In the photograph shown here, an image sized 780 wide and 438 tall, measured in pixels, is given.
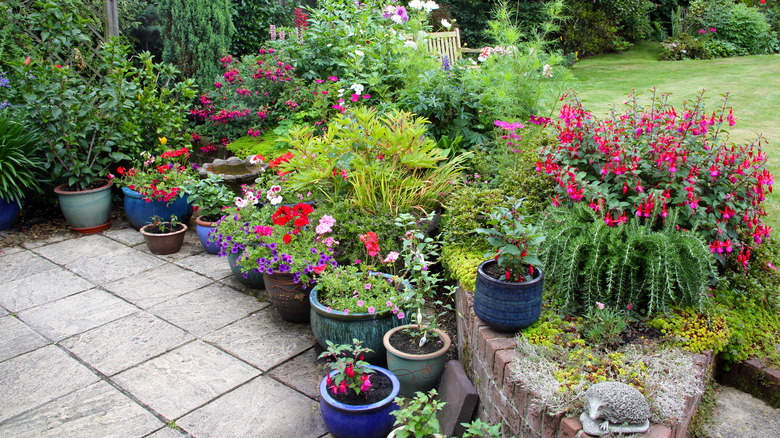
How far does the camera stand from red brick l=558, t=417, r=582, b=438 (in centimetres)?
169

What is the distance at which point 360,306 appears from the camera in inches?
A: 100

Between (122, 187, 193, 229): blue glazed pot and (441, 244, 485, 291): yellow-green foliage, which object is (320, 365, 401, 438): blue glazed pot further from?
(122, 187, 193, 229): blue glazed pot

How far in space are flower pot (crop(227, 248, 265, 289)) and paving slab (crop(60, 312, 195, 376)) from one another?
0.55 m

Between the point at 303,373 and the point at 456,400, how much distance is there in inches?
32.3

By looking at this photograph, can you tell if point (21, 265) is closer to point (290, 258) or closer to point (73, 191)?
point (73, 191)

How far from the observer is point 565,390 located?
1.81 metres

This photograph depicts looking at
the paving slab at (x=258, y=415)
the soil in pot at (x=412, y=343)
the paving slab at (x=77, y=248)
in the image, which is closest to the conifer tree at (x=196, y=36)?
the paving slab at (x=77, y=248)

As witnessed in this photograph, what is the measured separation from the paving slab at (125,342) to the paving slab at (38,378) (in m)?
0.07

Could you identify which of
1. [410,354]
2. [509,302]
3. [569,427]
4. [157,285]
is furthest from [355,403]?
[157,285]

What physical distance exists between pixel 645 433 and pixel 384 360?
134cm

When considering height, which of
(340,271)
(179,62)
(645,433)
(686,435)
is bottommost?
(686,435)

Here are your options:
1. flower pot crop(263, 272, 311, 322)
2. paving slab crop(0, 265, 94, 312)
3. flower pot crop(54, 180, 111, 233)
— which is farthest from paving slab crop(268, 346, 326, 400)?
flower pot crop(54, 180, 111, 233)

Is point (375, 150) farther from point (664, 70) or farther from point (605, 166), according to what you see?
point (664, 70)

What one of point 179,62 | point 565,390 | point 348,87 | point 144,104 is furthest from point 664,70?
point 565,390
